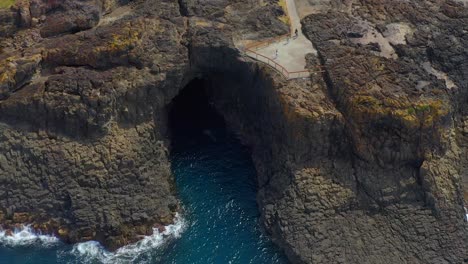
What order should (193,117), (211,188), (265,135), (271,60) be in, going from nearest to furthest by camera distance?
1. (211,188)
2. (271,60)
3. (265,135)
4. (193,117)

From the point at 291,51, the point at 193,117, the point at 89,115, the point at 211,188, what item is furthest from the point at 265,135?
the point at 89,115

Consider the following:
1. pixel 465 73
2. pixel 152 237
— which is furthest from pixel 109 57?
pixel 465 73

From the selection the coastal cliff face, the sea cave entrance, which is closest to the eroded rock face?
the coastal cliff face

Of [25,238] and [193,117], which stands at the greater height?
[193,117]

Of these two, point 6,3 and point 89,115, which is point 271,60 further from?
point 6,3

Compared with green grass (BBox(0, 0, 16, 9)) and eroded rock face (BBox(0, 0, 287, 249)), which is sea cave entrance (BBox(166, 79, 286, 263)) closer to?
eroded rock face (BBox(0, 0, 287, 249))

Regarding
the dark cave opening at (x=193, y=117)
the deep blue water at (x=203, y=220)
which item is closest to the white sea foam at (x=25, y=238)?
the deep blue water at (x=203, y=220)
